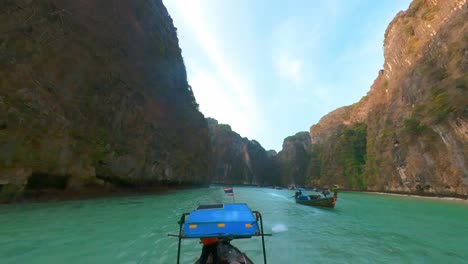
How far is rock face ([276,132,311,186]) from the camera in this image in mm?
151500

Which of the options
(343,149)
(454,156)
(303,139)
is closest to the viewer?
(454,156)

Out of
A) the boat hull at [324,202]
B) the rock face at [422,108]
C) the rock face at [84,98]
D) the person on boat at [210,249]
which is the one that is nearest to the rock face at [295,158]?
the rock face at [422,108]

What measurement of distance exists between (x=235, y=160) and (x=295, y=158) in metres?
39.1

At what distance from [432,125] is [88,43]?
213 ft

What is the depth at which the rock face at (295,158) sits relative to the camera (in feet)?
497

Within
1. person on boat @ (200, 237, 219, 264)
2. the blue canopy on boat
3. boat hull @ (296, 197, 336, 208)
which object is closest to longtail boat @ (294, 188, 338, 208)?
boat hull @ (296, 197, 336, 208)

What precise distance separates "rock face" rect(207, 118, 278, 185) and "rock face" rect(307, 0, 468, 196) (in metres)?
64.9

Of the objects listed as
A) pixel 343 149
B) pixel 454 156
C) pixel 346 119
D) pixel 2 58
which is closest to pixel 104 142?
pixel 2 58

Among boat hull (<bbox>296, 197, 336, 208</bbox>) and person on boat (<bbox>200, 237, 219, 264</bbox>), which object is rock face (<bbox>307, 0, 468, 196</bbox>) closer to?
boat hull (<bbox>296, 197, 336, 208</bbox>)

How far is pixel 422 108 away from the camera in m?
57.6

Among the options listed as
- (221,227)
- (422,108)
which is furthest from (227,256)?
(422,108)

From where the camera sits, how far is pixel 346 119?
128 m

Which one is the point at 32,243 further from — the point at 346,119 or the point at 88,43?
the point at 346,119

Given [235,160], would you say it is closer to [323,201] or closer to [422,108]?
[422,108]
